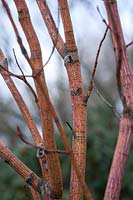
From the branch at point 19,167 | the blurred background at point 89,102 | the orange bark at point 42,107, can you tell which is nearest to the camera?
the orange bark at point 42,107

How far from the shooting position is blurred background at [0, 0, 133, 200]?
379 centimetres

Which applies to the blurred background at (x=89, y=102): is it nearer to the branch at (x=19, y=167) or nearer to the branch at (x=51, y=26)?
the branch at (x=51, y=26)

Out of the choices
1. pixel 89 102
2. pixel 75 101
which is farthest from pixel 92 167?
pixel 75 101

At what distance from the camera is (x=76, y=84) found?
1161 mm

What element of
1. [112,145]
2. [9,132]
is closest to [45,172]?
[112,145]

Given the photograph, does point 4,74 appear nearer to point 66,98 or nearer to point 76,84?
point 76,84

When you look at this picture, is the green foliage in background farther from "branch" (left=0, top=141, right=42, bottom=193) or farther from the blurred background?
"branch" (left=0, top=141, right=42, bottom=193)

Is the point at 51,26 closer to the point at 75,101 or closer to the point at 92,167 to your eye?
the point at 75,101

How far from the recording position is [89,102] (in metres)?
5.92

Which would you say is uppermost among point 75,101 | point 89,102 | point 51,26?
point 89,102

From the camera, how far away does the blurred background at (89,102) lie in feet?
12.4

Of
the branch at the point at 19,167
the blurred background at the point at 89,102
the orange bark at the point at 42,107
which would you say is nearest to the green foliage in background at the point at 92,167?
the blurred background at the point at 89,102

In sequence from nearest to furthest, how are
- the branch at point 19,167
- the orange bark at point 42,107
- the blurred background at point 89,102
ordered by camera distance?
the orange bark at point 42,107 → the branch at point 19,167 → the blurred background at point 89,102

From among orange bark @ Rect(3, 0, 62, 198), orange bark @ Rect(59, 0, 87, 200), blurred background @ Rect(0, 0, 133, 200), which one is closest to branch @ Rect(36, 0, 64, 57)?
orange bark @ Rect(59, 0, 87, 200)
